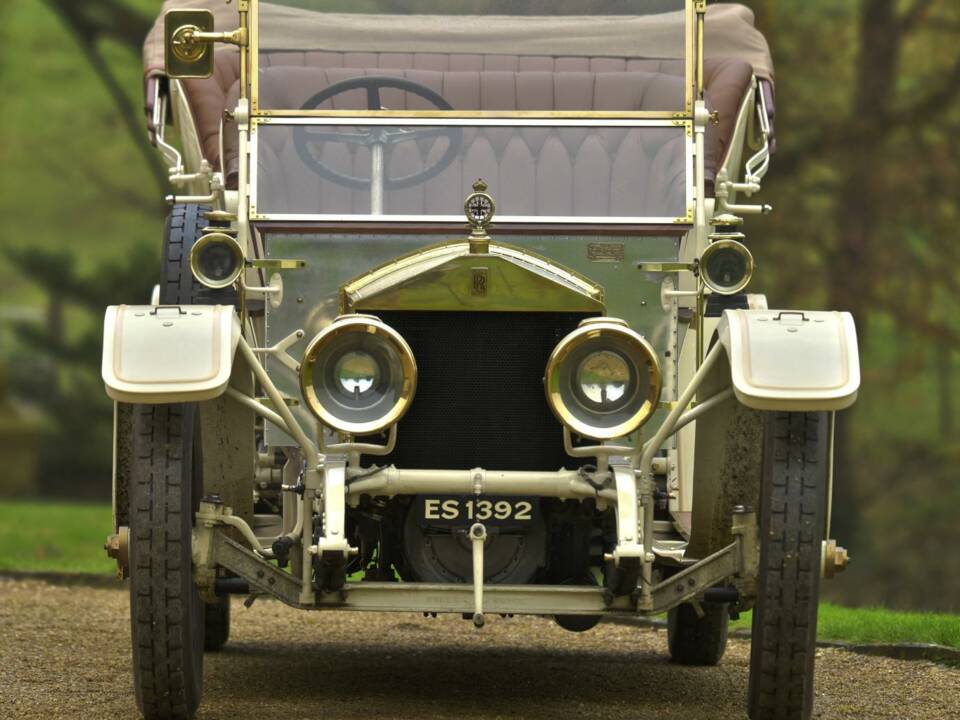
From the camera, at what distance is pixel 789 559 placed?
19.8 ft

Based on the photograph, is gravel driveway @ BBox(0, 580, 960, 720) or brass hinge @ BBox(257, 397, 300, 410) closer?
brass hinge @ BBox(257, 397, 300, 410)

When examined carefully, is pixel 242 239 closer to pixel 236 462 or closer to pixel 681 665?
pixel 236 462

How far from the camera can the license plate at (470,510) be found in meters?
6.23

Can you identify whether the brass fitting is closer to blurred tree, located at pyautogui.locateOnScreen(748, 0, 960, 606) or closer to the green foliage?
the green foliage

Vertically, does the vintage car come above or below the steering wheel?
below

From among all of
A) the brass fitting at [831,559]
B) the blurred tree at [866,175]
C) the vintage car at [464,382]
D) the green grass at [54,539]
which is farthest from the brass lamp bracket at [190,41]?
the blurred tree at [866,175]

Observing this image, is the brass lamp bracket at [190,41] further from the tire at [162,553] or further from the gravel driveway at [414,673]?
the gravel driveway at [414,673]

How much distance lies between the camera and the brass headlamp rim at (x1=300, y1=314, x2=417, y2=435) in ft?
19.7

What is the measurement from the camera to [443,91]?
26.0ft

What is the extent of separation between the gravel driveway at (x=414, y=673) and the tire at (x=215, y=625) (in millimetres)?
102

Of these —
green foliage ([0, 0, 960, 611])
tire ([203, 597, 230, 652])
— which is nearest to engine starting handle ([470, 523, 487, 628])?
tire ([203, 597, 230, 652])

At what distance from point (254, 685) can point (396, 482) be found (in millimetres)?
1728

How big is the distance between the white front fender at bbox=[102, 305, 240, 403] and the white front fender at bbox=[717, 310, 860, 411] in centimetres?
152

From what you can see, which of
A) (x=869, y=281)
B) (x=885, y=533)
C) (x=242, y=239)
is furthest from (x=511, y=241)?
(x=885, y=533)
